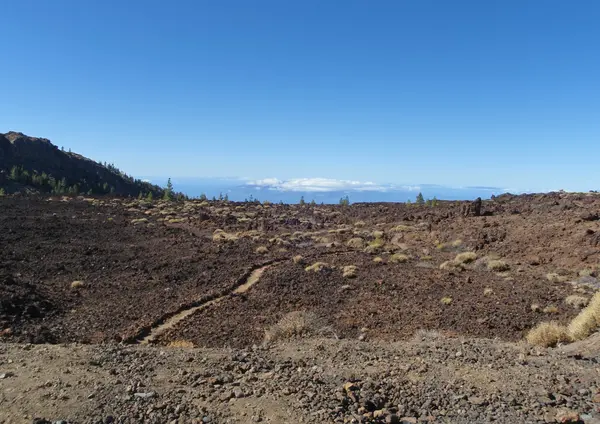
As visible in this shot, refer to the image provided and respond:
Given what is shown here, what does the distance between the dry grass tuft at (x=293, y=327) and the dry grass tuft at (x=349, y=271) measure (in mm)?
5492

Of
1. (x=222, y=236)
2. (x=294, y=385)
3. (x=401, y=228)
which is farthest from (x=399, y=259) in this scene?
(x=294, y=385)

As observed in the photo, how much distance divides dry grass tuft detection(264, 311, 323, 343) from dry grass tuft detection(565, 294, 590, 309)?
313 inches

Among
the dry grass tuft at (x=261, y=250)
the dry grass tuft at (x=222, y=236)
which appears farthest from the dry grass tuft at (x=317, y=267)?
the dry grass tuft at (x=222, y=236)

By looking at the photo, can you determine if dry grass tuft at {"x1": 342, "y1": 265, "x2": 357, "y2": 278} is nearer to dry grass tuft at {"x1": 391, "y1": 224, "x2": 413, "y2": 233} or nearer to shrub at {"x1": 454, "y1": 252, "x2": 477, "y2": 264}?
shrub at {"x1": 454, "y1": 252, "x2": 477, "y2": 264}

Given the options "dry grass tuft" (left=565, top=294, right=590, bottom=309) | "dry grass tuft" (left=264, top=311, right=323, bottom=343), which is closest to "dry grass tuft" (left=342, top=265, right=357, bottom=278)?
"dry grass tuft" (left=264, top=311, right=323, bottom=343)

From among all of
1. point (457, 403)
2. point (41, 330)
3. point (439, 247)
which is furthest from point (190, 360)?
point (439, 247)

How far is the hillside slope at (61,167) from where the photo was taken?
11088cm

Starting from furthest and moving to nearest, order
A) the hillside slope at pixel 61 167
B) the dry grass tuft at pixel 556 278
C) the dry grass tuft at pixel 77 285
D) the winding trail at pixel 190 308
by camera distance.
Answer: the hillside slope at pixel 61 167 → the dry grass tuft at pixel 77 285 → the dry grass tuft at pixel 556 278 → the winding trail at pixel 190 308

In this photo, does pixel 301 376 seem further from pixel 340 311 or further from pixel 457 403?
pixel 340 311

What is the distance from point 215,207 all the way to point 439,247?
102ft

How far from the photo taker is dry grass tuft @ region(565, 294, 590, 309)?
12.7 metres

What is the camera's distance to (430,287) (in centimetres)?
1576

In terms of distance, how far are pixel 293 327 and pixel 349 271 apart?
7.14 m

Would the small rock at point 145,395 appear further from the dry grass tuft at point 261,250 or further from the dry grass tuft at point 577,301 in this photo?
the dry grass tuft at point 261,250
